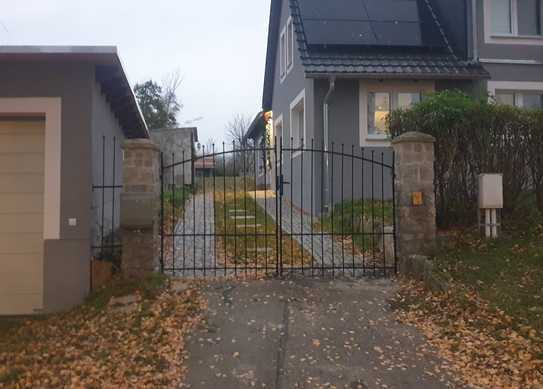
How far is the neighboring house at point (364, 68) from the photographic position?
11984 mm

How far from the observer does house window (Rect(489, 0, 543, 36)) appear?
502 inches

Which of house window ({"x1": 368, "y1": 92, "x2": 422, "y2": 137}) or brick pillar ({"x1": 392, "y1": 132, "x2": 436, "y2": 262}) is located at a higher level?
house window ({"x1": 368, "y1": 92, "x2": 422, "y2": 137})

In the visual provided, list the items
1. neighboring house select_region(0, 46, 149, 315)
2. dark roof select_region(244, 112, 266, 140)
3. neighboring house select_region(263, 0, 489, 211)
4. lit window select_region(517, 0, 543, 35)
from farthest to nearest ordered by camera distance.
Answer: dark roof select_region(244, 112, 266, 140) < lit window select_region(517, 0, 543, 35) < neighboring house select_region(263, 0, 489, 211) < neighboring house select_region(0, 46, 149, 315)

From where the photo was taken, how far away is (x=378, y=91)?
1239cm

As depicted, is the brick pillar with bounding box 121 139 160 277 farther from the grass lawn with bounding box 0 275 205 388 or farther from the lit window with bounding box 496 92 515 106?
the lit window with bounding box 496 92 515 106

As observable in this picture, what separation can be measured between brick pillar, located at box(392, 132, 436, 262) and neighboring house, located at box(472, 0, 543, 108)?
623 cm

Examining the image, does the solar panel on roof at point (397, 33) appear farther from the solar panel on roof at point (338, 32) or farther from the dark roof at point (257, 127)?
the dark roof at point (257, 127)

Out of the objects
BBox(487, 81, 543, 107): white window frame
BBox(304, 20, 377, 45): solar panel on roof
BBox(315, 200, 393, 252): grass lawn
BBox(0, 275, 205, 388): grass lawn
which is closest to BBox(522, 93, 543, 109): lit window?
BBox(487, 81, 543, 107): white window frame

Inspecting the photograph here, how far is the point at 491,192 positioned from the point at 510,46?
6.94 m

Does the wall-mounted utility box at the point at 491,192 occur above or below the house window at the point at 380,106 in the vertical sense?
below

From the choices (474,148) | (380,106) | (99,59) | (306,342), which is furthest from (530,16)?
(306,342)

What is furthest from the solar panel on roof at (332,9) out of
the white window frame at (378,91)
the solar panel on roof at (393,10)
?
the white window frame at (378,91)

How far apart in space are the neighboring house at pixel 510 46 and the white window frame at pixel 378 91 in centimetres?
151

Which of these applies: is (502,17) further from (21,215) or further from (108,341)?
(108,341)
